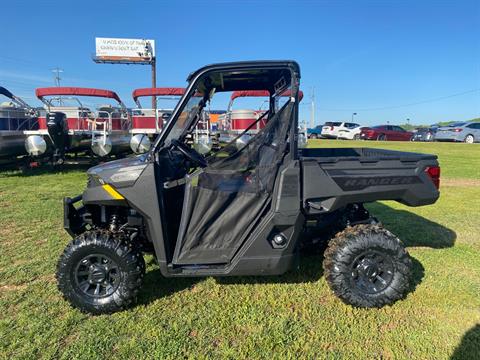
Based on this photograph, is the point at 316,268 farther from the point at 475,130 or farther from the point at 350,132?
the point at 350,132

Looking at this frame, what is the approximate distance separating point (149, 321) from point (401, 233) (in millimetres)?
3589

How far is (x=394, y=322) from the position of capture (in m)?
2.84

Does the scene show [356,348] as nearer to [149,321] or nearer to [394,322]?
[394,322]

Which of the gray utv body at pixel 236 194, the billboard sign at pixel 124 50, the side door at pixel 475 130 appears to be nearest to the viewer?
the gray utv body at pixel 236 194

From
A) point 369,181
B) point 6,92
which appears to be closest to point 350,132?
point 6,92

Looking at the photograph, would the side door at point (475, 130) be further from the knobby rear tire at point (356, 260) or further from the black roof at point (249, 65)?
the black roof at point (249, 65)

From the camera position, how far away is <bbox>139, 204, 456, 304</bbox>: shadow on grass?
3.34 metres

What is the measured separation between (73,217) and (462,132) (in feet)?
84.3

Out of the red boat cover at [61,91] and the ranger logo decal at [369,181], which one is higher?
the red boat cover at [61,91]

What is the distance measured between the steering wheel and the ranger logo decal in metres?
1.14

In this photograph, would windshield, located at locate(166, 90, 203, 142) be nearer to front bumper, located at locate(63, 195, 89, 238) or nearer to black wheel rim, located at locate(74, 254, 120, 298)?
front bumper, located at locate(63, 195, 89, 238)

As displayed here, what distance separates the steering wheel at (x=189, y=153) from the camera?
3.09 metres

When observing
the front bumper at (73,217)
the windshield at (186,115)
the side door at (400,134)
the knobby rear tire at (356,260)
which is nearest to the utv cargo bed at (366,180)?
the knobby rear tire at (356,260)

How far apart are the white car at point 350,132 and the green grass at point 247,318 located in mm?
25135
